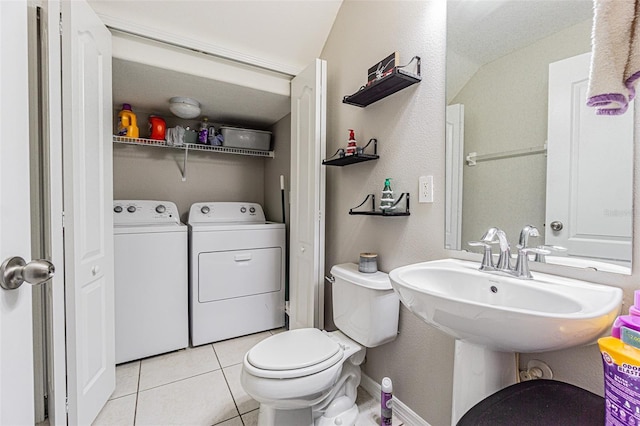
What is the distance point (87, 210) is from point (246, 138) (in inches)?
64.5

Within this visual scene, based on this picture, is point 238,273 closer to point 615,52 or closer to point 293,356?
point 293,356

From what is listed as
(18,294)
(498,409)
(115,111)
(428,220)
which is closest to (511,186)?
(428,220)

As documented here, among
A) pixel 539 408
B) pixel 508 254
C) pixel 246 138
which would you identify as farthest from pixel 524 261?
pixel 246 138

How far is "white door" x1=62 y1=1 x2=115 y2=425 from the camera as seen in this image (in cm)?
121

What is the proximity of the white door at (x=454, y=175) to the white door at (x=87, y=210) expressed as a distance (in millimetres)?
1593

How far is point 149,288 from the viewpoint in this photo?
1.99 meters

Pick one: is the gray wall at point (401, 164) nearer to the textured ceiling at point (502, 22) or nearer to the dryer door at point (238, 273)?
the textured ceiling at point (502, 22)

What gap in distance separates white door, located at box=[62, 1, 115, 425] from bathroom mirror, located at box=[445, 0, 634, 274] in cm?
160

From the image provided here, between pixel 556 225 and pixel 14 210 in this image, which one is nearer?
pixel 14 210

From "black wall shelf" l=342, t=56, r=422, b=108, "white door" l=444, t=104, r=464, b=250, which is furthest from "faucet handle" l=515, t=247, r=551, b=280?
"black wall shelf" l=342, t=56, r=422, b=108

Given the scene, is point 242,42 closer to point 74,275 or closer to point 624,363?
point 74,275

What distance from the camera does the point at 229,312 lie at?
89.9 inches

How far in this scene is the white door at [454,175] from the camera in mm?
1220

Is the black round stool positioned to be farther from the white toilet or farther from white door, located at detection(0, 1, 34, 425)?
white door, located at detection(0, 1, 34, 425)
